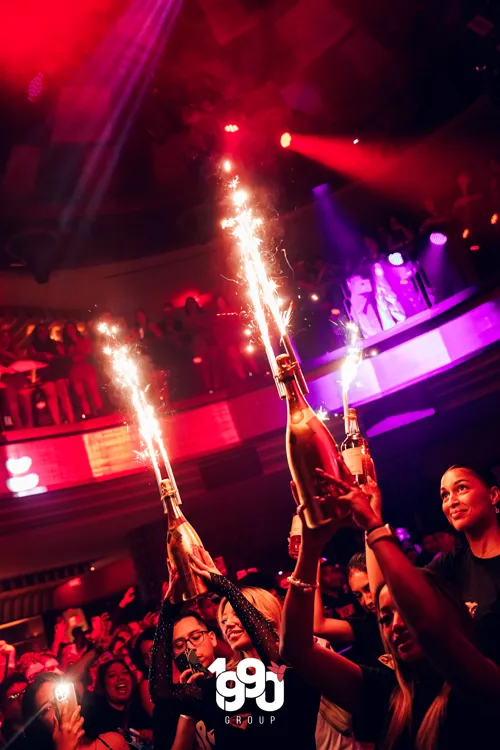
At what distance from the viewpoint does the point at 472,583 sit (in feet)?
7.23

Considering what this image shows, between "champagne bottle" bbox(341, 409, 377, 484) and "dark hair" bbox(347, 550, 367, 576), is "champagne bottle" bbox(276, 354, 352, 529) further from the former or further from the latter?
"dark hair" bbox(347, 550, 367, 576)

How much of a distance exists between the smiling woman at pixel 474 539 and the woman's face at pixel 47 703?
180 cm

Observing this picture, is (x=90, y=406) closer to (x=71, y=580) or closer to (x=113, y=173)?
(x=71, y=580)

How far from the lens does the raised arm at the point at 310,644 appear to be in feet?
4.81


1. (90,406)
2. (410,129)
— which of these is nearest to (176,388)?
(90,406)

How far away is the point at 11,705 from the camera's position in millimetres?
4785

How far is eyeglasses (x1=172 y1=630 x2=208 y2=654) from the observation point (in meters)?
2.88

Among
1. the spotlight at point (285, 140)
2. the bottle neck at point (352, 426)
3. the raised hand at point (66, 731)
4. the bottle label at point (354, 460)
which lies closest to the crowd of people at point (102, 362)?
the spotlight at point (285, 140)

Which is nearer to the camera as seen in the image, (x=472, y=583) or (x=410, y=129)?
(x=472, y=583)

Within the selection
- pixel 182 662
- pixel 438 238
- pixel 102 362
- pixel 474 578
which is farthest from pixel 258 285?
pixel 102 362

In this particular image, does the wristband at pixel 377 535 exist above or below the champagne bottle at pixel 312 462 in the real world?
below

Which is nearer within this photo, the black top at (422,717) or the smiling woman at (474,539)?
the black top at (422,717)

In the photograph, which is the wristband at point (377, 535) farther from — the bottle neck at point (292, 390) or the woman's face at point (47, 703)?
the woman's face at point (47, 703)

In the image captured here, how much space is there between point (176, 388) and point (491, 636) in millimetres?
9039
